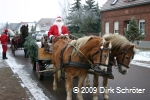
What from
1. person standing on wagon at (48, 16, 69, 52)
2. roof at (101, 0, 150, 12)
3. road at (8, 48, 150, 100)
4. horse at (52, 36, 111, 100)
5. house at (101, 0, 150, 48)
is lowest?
road at (8, 48, 150, 100)

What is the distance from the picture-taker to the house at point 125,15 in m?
22.7

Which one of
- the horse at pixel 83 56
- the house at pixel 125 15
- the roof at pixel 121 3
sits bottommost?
the horse at pixel 83 56

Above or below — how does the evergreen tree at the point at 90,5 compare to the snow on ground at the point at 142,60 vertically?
above

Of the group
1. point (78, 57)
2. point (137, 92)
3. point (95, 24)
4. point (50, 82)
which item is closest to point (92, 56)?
point (78, 57)

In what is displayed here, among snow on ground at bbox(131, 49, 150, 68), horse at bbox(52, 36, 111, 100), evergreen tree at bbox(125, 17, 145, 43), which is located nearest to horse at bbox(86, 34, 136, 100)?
horse at bbox(52, 36, 111, 100)

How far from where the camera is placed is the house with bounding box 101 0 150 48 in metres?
22.7

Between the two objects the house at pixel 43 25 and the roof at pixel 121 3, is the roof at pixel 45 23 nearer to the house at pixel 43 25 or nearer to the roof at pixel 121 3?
the house at pixel 43 25

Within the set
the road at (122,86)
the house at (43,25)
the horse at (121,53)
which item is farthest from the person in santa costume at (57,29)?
the house at (43,25)

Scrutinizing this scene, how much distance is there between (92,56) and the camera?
5109 millimetres

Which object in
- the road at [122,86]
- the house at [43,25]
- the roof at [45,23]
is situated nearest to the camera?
the road at [122,86]

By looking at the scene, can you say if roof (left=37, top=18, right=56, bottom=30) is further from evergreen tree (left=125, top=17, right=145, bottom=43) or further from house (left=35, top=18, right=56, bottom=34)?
evergreen tree (left=125, top=17, right=145, bottom=43)

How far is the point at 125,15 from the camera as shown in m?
25.5

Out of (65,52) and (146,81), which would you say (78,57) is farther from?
(146,81)

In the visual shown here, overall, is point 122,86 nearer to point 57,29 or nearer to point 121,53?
point 121,53
